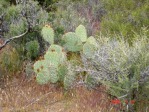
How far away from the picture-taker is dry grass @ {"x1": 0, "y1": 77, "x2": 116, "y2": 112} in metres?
5.93

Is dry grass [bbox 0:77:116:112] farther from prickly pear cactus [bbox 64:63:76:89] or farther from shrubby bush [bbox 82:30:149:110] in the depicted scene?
shrubby bush [bbox 82:30:149:110]

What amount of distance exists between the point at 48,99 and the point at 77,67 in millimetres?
676

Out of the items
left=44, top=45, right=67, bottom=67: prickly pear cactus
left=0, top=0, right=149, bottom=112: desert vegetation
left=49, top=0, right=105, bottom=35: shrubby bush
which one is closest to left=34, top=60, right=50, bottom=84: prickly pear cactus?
left=0, top=0, right=149, bottom=112: desert vegetation

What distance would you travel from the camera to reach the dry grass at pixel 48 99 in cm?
593

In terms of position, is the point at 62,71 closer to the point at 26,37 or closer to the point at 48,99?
the point at 48,99

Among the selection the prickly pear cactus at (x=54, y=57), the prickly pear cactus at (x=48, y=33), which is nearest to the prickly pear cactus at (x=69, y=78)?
the prickly pear cactus at (x=54, y=57)

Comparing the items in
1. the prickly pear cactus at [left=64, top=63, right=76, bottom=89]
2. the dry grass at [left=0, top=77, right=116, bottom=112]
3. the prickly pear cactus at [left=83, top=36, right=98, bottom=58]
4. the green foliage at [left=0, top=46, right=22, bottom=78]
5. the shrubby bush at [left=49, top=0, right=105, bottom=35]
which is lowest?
the dry grass at [left=0, top=77, right=116, bottom=112]

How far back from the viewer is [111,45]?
19.7ft

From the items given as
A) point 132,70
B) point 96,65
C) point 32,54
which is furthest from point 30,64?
point 132,70

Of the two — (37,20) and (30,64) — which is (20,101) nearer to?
(30,64)

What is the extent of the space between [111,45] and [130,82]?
0.69m

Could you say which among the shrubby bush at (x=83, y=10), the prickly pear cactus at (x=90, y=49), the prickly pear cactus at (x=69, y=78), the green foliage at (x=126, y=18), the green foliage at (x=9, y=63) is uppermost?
the shrubby bush at (x=83, y=10)

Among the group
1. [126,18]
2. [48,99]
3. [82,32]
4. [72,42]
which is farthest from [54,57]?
[126,18]

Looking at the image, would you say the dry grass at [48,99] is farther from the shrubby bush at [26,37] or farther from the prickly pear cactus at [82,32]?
the prickly pear cactus at [82,32]
